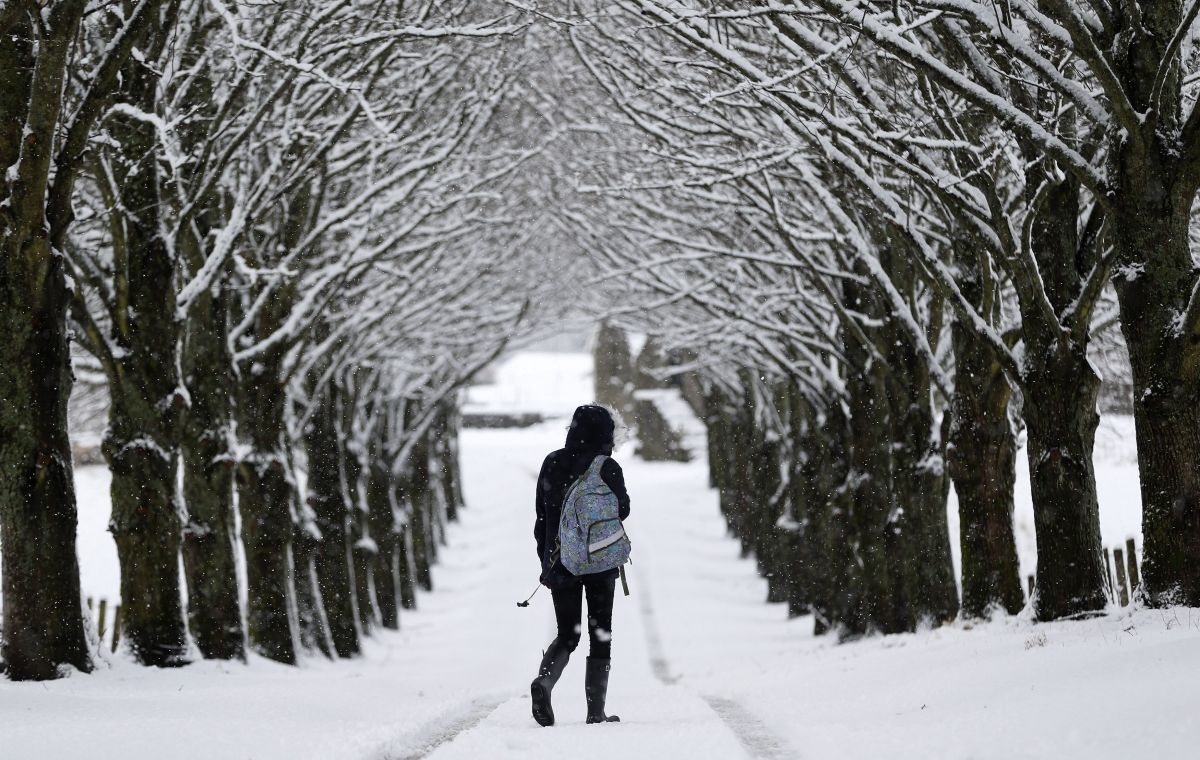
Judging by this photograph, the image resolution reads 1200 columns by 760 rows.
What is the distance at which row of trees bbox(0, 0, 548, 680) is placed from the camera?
7.99 meters

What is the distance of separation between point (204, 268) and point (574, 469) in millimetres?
4876

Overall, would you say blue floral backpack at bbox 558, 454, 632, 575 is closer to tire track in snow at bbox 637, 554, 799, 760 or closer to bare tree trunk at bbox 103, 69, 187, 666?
tire track in snow at bbox 637, 554, 799, 760

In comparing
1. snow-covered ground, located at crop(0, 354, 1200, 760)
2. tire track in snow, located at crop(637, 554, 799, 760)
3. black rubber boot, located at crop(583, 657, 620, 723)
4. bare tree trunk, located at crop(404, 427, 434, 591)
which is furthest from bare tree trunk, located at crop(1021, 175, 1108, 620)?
bare tree trunk, located at crop(404, 427, 434, 591)

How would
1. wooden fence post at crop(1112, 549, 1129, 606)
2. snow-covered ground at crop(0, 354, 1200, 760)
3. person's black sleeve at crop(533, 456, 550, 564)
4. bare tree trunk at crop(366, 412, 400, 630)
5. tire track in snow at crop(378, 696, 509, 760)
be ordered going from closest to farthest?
1. snow-covered ground at crop(0, 354, 1200, 760)
2. tire track in snow at crop(378, 696, 509, 760)
3. person's black sleeve at crop(533, 456, 550, 564)
4. wooden fence post at crop(1112, 549, 1129, 606)
5. bare tree trunk at crop(366, 412, 400, 630)

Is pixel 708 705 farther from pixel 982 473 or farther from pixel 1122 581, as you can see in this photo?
pixel 1122 581

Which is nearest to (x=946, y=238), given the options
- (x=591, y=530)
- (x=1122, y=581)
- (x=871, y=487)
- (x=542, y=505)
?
(x=871, y=487)

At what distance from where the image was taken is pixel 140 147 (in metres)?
10.6

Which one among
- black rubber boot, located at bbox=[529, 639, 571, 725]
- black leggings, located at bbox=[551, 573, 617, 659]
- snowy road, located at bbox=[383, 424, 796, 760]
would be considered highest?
black leggings, located at bbox=[551, 573, 617, 659]

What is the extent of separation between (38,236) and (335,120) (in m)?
5.67

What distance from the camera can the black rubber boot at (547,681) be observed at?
703 centimetres

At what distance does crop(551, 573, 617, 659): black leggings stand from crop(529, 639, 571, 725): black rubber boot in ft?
0.21

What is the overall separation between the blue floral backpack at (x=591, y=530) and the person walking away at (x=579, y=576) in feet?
0.17

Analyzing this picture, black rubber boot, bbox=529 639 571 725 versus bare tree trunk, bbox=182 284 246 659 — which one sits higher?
bare tree trunk, bbox=182 284 246 659

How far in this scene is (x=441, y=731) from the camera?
23.8 ft
